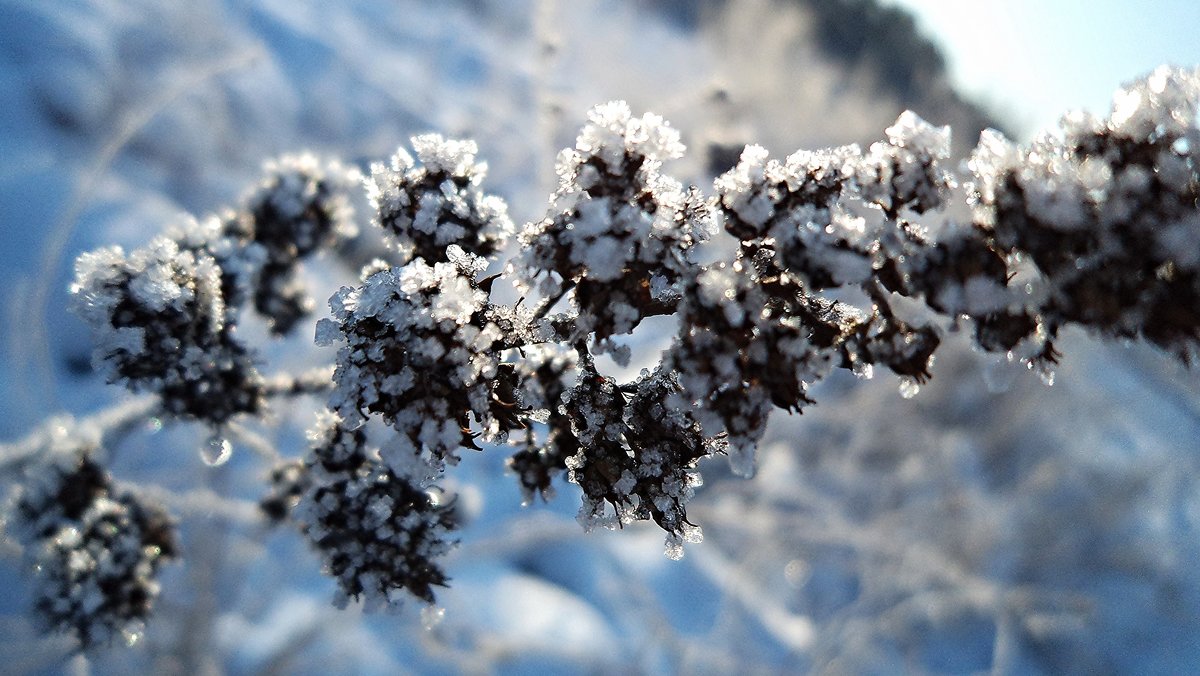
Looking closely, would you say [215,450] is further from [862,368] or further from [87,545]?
[862,368]

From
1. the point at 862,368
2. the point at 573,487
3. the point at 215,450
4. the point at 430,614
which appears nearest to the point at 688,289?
the point at 862,368

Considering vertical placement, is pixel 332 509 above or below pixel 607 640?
below

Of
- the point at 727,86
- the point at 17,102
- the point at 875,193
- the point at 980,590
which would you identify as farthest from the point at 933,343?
the point at 980,590

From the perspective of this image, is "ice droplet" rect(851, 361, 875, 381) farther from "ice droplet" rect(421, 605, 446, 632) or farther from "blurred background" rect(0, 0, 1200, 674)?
"blurred background" rect(0, 0, 1200, 674)

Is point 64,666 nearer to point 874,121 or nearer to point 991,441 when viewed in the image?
point 874,121

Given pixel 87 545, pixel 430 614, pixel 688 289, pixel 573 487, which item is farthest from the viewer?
pixel 573 487

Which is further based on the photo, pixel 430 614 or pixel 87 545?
pixel 87 545
